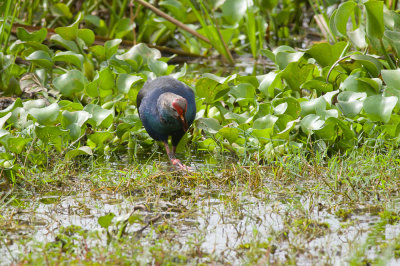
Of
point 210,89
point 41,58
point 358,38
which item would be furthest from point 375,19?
Result: point 41,58

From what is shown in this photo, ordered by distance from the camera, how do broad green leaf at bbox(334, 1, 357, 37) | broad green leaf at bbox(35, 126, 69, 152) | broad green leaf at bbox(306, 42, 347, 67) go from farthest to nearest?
broad green leaf at bbox(306, 42, 347, 67)
broad green leaf at bbox(334, 1, 357, 37)
broad green leaf at bbox(35, 126, 69, 152)

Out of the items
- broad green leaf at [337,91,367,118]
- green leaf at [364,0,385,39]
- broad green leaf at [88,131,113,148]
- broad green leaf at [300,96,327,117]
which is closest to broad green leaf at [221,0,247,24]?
green leaf at [364,0,385,39]

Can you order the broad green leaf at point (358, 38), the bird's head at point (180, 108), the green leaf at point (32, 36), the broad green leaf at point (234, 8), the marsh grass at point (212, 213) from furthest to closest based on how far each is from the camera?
the broad green leaf at point (234, 8) → the green leaf at point (32, 36) → the broad green leaf at point (358, 38) → the bird's head at point (180, 108) → the marsh grass at point (212, 213)

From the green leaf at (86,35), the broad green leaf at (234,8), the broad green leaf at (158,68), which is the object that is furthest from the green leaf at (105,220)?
the broad green leaf at (234,8)

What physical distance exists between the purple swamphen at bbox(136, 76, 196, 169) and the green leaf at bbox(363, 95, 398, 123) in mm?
1244

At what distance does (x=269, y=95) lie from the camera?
488 centimetres

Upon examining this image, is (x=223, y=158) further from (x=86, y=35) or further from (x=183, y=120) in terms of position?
(x=86, y=35)

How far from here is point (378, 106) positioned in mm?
4215

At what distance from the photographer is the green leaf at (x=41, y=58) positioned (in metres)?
5.39

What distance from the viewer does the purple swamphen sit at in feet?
14.6

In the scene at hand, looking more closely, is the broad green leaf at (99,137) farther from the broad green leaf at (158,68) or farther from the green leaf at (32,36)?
the green leaf at (32,36)

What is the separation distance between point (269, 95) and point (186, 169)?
113cm

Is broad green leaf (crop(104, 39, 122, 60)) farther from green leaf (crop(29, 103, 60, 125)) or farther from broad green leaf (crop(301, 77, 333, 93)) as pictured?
broad green leaf (crop(301, 77, 333, 93))

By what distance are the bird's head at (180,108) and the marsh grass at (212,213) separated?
36 centimetres
